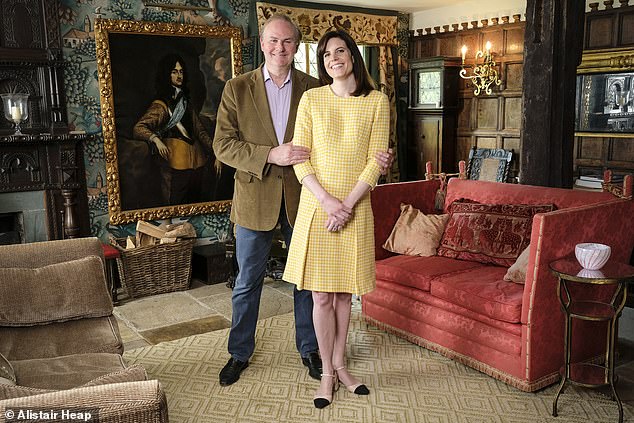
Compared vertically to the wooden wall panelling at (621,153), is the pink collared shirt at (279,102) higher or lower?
higher

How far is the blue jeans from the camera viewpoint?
277 cm

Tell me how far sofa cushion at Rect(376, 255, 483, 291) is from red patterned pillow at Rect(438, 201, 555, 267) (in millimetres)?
72

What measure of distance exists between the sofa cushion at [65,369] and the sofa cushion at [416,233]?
1901 mm

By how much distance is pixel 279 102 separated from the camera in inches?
108

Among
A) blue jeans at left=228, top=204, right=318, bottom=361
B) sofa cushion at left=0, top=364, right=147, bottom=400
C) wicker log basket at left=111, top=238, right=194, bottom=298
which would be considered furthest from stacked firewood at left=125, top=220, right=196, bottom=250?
sofa cushion at left=0, top=364, right=147, bottom=400

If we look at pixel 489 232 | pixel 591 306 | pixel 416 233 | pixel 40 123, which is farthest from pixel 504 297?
pixel 40 123

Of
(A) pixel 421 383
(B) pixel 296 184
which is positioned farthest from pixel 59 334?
(A) pixel 421 383

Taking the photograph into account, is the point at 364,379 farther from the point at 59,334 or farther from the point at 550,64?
the point at 550,64

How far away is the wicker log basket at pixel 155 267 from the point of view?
14.2ft

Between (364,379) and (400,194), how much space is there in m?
1.28

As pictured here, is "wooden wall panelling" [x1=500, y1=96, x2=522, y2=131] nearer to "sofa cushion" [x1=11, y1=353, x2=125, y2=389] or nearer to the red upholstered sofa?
the red upholstered sofa

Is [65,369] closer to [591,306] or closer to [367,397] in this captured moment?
[367,397]

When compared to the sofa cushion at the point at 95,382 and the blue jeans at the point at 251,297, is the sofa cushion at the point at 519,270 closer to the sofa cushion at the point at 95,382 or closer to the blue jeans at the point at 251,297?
the blue jeans at the point at 251,297

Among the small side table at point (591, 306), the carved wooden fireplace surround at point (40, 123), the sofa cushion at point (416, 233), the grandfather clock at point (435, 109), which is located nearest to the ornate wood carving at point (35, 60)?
the carved wooden fireplace surround at point (40, 123)
